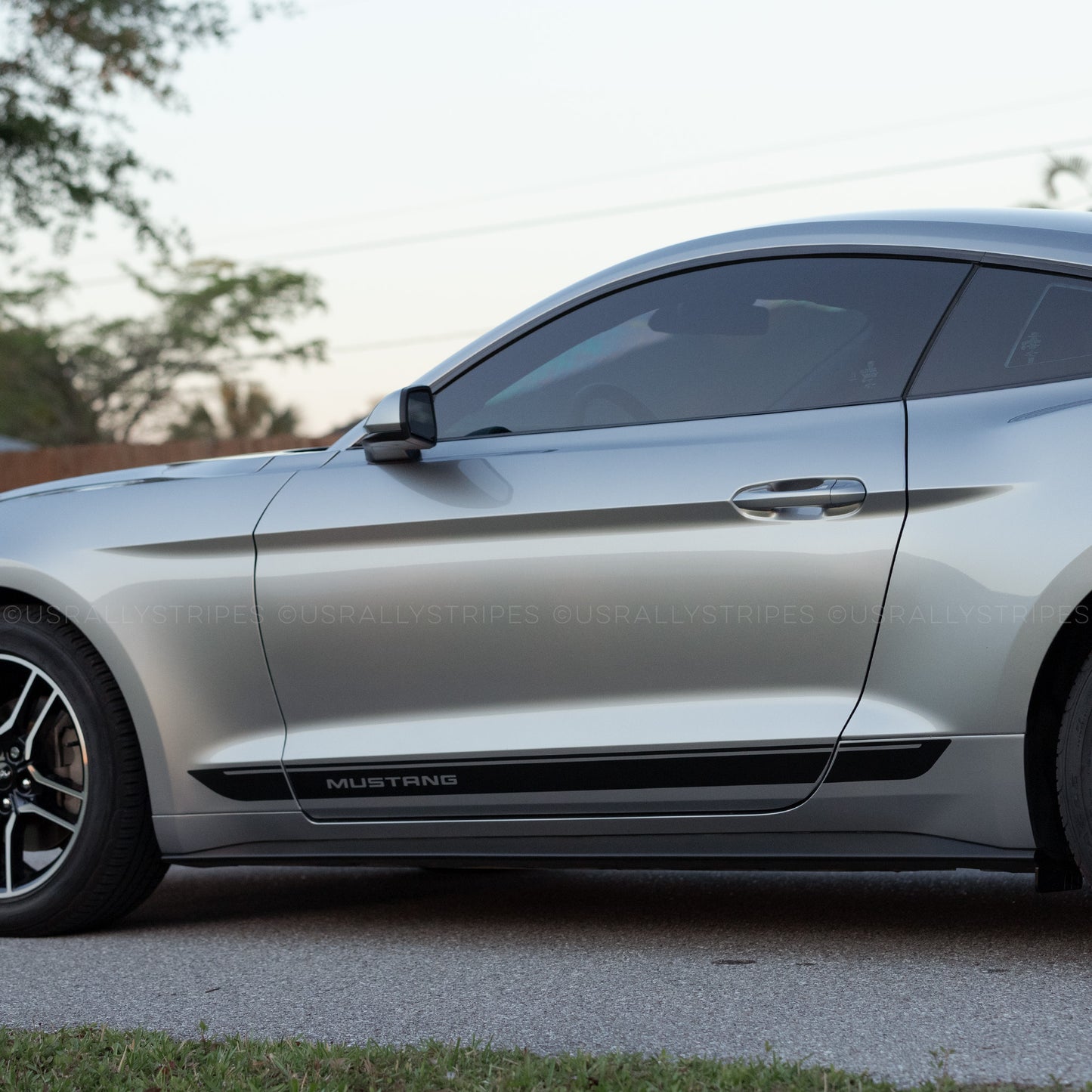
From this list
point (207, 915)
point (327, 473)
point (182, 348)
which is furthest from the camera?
point (182, 348)

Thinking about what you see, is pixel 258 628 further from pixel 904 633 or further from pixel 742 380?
pixel 904 633

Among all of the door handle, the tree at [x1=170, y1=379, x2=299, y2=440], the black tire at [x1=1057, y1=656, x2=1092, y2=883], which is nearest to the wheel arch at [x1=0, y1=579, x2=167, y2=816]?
the door handle

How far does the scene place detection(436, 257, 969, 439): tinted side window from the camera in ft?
10.4

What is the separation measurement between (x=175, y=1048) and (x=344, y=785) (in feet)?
2.85

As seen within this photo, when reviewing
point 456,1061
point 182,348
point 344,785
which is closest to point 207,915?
point 344,785

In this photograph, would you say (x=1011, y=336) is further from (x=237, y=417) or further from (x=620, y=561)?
(x=237, y=417)

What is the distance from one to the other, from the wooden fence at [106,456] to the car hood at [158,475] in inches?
427

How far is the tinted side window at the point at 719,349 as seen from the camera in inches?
125

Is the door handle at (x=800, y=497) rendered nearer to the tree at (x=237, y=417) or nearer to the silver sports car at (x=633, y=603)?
the silver sports car at (x=633, y=603)

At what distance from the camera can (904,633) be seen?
2.94 metres

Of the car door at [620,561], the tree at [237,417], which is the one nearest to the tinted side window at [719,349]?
the car door at [620,561]

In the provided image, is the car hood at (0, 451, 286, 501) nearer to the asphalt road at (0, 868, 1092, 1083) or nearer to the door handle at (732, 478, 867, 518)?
the asphalt road at (0, 868, 1092, 1083)

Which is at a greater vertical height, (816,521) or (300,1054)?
(816,521)

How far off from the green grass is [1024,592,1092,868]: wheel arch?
65 cm
